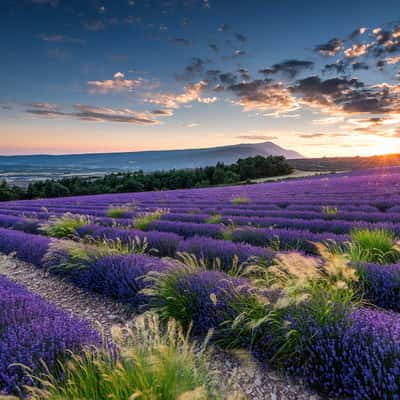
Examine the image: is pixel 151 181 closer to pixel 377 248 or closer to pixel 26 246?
pixel 26 246

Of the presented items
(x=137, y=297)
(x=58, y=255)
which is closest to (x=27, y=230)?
(x=58, y=255)

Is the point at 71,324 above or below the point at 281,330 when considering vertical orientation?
above

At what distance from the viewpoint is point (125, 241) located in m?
5.35

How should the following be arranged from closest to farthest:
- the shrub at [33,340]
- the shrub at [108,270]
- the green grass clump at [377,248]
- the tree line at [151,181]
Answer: the shrub at [33,340] < the shrub at [108,270] < the green grass clump at [377,248] < the tree line at [151,181]

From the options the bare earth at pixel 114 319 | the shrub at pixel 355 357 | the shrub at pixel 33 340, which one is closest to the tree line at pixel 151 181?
the bare earth at pixel 114 319

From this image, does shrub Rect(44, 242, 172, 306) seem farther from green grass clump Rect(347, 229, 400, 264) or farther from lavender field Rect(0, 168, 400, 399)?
green grass clump Rect(347, 229, 400, 264)

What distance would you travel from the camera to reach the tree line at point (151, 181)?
1660 inches

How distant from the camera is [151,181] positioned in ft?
156

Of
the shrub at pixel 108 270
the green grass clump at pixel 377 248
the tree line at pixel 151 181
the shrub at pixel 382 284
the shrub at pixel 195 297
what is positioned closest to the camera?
the shrub at pixel 195 297

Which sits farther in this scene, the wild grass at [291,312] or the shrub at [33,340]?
the wild grass at [291,312]

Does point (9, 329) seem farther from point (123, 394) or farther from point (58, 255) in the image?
point (58, 255)

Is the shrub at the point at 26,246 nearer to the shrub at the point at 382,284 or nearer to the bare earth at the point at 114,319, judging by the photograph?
the bare earth at the point at 114,319

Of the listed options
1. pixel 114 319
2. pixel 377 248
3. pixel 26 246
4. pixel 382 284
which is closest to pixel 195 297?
pixel 114 319

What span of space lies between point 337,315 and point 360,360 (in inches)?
11.8
